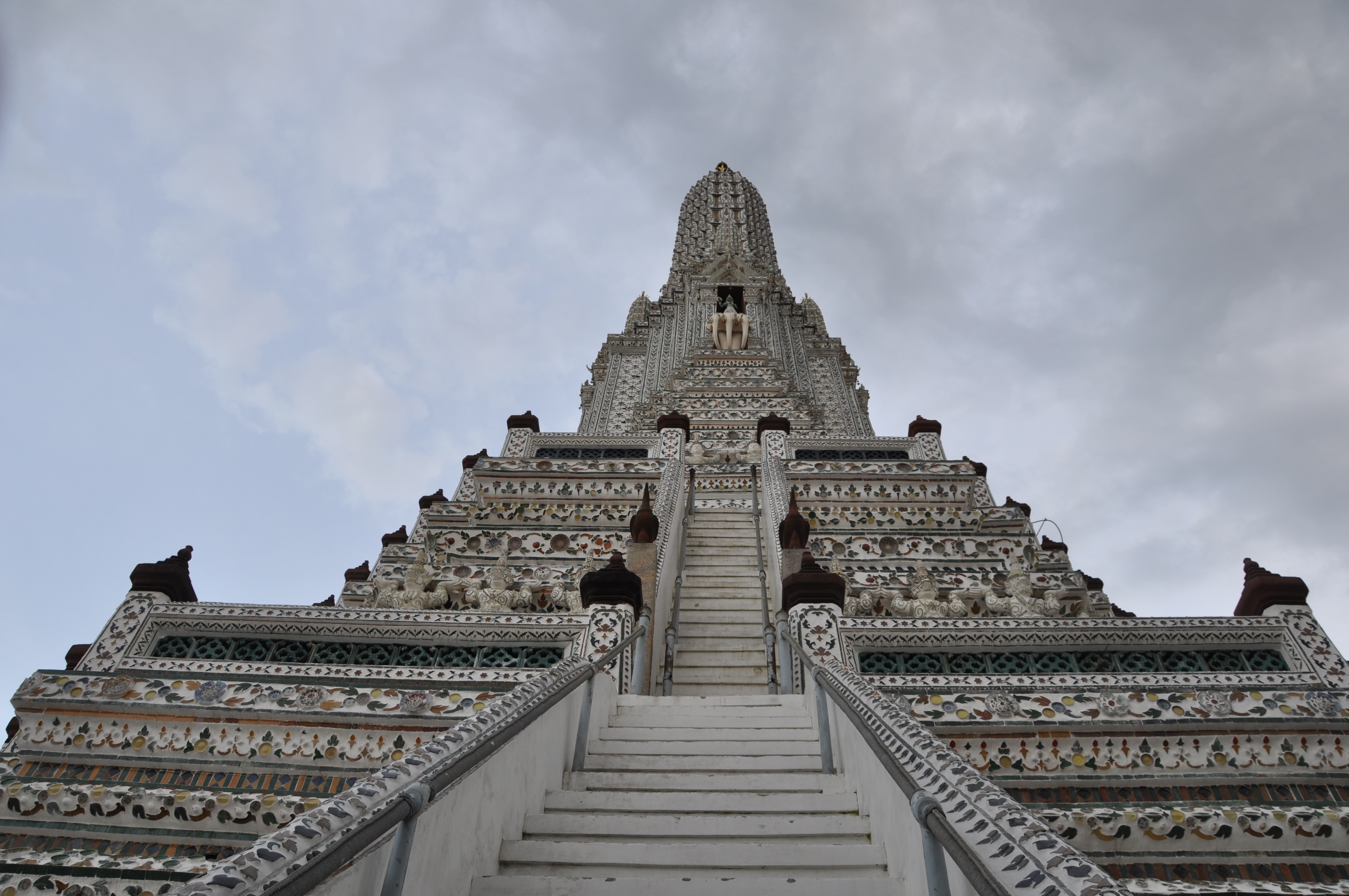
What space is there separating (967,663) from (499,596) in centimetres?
411

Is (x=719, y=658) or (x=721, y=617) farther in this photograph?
(x=721, y=617)

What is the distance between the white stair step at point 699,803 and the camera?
3.70 meters

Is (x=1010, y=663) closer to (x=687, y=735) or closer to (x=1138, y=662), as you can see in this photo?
(x=1138, y=662)

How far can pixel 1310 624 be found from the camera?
6.18 m

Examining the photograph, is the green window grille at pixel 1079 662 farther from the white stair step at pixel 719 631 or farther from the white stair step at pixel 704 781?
the white stair step at pixel 704 781

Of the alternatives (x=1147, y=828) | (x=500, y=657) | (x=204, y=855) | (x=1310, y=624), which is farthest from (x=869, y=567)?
(x=204, y=855)

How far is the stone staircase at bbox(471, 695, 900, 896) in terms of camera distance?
2.96m

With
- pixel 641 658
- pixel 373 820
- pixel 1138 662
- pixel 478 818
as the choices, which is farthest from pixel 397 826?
pixel 1138 662

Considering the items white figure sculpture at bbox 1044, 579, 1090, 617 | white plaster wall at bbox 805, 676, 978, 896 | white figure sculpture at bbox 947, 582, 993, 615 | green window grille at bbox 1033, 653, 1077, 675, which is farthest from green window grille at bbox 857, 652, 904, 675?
white figure sculpture at bbox 1044, 579, 1090, 617

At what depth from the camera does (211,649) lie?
21.3ft

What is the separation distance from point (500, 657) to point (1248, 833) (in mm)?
4918

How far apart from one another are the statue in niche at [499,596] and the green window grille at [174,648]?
7.46ft

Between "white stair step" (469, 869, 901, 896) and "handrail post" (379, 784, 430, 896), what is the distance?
781 millimetres

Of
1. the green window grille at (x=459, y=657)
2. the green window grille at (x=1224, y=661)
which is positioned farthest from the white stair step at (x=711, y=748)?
the green window grille at (x=1224, y=661)
